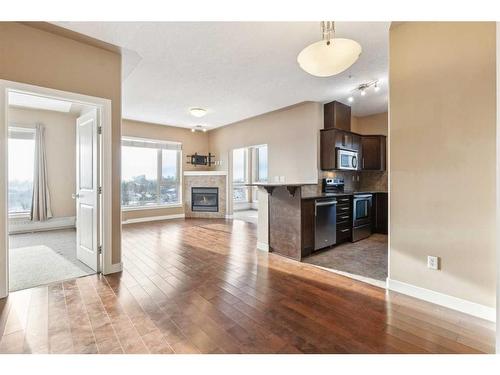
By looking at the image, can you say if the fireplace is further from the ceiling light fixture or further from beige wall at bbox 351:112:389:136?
the ceiling light fixture

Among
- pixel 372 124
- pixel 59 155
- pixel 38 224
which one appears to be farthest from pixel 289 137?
pixel 38 224

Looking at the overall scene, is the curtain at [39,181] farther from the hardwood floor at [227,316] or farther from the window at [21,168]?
the hardwood floor at [227,316]

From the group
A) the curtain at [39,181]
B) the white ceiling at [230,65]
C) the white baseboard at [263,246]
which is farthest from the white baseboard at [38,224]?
the white baseboard at [263,246]

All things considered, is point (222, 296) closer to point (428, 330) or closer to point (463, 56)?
point (428, 330)

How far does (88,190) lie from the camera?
3238 millimetres

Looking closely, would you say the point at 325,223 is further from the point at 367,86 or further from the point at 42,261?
the point at 42,261

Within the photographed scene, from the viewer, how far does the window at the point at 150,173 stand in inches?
271

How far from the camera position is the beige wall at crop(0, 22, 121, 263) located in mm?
2400

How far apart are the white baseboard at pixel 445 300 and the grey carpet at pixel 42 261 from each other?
3643 mm

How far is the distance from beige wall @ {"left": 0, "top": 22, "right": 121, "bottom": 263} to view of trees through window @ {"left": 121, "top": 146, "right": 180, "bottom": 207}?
13.4 feet
